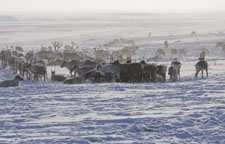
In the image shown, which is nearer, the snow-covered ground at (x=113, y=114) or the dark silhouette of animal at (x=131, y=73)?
the snow-covered ground at (x=113, y=114)

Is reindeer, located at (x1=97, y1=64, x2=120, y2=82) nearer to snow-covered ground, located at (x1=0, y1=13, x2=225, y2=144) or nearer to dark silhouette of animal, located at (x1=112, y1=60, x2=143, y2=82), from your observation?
dark silhouette of animal, located at (x1=112, y1=60, x2=143, y2=82)

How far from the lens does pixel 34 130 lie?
721 cm

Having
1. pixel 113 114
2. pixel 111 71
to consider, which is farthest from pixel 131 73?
pixel 113 114

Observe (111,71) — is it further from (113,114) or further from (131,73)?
(113,114)

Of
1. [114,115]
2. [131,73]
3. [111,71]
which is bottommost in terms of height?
[114,115]

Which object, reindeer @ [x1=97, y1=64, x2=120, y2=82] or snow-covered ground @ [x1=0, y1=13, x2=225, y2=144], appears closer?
snow-covered ground @ [x1=0, y1=13, x2=225, y2=144]

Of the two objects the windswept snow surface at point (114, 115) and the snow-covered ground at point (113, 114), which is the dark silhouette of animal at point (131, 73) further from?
the windswept snow surface at point (114, 115)

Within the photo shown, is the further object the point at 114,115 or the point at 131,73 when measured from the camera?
the point at 131,73

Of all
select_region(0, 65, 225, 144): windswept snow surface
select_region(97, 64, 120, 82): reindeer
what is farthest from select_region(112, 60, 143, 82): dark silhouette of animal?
select_region(0, 65, 225, 144): windswept snow surface

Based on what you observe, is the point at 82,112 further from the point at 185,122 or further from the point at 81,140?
the point at 185,122

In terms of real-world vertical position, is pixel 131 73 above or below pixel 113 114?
above

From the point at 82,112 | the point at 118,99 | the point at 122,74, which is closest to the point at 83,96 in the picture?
the point at 118,99

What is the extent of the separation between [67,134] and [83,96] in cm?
350

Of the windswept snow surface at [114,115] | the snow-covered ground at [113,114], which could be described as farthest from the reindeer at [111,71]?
the windswept snow surface at [114,115]
